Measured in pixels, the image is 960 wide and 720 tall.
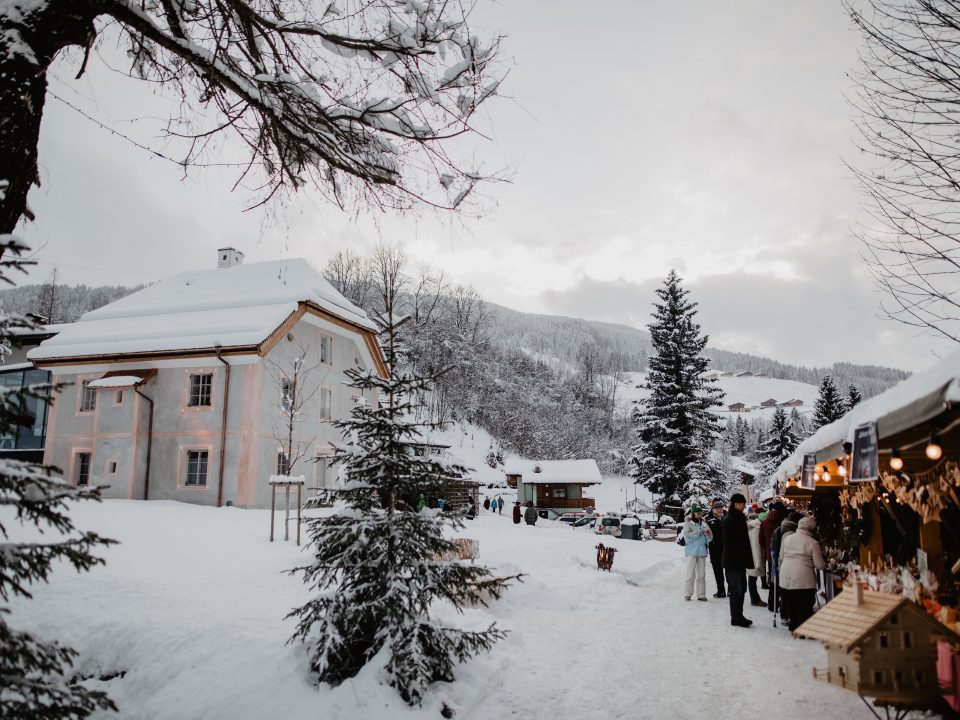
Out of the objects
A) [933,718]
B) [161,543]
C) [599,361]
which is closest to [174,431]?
[161,543]

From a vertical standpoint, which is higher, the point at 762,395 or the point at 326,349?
the point at 762,395

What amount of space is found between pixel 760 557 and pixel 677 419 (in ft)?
90.6

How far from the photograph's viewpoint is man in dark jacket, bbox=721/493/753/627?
384 inches

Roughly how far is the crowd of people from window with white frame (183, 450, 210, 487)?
18.2 meters

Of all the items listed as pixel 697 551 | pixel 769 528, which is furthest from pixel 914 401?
pixel 697 551

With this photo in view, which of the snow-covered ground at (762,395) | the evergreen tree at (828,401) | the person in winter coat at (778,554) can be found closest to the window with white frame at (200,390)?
the person in winter coat at (778,554)

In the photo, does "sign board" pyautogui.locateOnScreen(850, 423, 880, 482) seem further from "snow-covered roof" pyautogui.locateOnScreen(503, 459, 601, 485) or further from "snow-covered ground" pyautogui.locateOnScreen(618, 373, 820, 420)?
"snow-covered ground" pyautogui.locateOnScreen(618, 373, 820, 420)

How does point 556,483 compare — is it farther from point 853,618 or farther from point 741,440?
point 741,440

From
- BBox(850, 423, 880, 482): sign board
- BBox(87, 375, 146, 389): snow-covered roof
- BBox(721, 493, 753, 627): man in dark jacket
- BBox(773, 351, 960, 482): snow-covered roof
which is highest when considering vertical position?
BBox(87, 375, 146, 389): snow-covered roof

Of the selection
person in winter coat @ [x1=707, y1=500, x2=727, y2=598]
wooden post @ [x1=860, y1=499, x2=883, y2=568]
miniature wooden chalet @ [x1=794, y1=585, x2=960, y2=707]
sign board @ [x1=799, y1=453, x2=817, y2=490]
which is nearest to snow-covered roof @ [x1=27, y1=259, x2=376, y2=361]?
person in winter coat @ [x1=707, y1=500, x2=727, y2=598]

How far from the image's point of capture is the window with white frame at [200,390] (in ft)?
79.7

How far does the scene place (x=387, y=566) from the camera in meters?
5.90

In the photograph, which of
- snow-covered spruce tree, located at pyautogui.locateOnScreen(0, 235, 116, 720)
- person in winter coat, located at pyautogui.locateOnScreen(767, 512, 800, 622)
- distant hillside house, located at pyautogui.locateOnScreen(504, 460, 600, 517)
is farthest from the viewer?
distant hillside house, located at pyautogui.locateOnScreen(504, 460, 600, 517)

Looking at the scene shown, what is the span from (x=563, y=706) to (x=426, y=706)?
1418 mm
